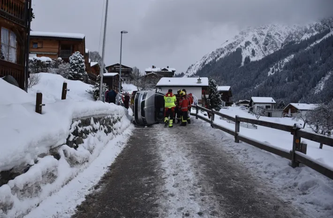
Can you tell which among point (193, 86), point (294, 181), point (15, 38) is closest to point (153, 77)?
point (193, 86)

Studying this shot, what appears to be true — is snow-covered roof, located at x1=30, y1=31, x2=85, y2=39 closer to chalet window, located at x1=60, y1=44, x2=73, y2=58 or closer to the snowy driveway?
chalet window, located at x1=60, y1=44, x2=73, y2=58

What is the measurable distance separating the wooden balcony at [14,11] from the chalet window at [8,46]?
0.66 metres

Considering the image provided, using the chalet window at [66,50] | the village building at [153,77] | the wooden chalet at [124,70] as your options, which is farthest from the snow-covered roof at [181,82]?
the wooden chalet at [124,70]

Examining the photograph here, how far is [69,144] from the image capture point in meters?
5.20

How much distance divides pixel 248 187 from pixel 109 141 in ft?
16.2

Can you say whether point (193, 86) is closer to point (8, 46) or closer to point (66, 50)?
point (66, 50)

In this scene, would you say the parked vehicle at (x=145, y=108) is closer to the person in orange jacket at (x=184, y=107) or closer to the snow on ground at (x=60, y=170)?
the person in orange jacket at (x=184, y=107)

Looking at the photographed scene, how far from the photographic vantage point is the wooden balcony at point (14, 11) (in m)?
11.6

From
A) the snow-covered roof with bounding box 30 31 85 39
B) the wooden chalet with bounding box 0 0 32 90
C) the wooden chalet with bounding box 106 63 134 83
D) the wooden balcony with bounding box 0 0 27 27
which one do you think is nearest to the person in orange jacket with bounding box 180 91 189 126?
the wooden chalet with bounding box 0 0 32 90

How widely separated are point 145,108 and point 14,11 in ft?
25.4

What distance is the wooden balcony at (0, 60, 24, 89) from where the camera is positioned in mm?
11641

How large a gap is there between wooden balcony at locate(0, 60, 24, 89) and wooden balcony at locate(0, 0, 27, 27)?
204cm

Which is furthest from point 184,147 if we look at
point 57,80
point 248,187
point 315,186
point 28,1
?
point 57,80

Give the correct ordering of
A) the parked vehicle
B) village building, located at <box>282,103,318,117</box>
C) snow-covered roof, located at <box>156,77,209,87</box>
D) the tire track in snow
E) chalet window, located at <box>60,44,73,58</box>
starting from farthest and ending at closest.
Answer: village building, located at <box>282,103,318,117</box>
snow-covered roof, located at <box>156,77,209,87</box>
chalet window, located at <box>60,44,73,58</box>
the parked vehicle
the tire track in snow
